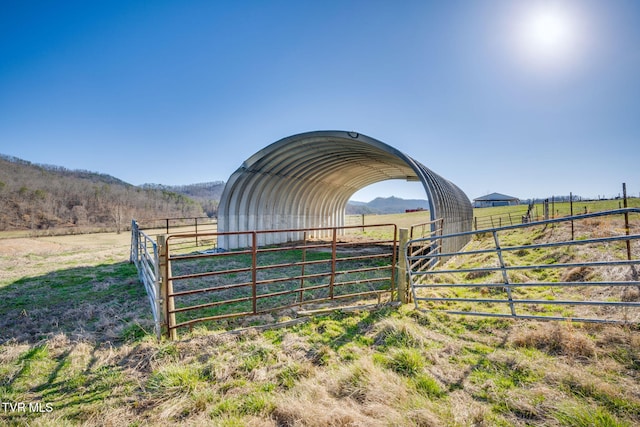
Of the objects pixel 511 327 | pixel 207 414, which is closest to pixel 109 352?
pixel 207 414

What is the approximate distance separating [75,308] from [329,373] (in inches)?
218

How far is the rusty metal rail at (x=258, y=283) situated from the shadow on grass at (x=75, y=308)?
2.66ft

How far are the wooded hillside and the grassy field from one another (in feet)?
117

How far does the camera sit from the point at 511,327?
4.15 meters

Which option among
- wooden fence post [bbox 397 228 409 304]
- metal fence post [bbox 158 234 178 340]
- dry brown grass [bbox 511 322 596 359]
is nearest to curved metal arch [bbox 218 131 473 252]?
wooden fence post [bbox 397 228 409 304]

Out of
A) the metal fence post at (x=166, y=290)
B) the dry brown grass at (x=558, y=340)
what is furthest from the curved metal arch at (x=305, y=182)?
the metal fence post at (x=166, y=290)

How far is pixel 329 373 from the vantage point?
3.24 metres

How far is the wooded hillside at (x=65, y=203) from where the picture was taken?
4409cm

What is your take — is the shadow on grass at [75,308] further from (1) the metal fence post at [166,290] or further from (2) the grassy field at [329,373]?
(1) the metal fence post at [166,290]

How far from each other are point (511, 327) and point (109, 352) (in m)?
5.64

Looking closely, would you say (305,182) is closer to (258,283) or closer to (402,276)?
(402,276)

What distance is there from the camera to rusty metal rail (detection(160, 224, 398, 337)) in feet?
14.4

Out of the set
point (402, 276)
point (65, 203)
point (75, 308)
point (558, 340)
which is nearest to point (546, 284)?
point (558, 340)

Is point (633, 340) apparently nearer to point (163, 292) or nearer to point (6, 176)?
point (163, 292)
